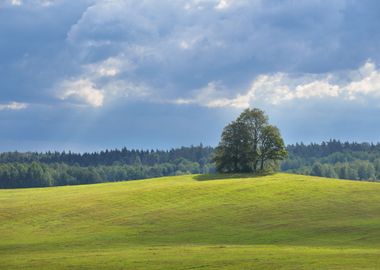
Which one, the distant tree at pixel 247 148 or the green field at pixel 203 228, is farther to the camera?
the distant tree at pixel 247 148

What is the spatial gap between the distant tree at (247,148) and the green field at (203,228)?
1178 inches

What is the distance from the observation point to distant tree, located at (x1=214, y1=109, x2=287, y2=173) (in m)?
119

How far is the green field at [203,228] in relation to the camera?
122 feet

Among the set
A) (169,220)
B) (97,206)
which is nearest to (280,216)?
(169,220)

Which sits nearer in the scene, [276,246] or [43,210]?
[276,246]

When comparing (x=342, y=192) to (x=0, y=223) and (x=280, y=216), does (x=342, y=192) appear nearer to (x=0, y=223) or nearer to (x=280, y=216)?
(x=280, y=216)

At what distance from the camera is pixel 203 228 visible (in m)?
56.2

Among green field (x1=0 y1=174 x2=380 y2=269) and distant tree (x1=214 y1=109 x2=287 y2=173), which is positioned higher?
distant tree (x1=214 y1=109 x2=287 y2=173)

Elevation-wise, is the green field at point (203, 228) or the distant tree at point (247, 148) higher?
the distant tree at point (247, 148)

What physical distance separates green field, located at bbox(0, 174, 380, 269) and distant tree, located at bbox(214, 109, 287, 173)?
29.9 metres

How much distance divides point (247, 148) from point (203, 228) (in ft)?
208

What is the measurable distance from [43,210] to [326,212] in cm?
3387

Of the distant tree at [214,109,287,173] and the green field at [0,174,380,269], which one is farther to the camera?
the distant tree at [214,109,287,173]

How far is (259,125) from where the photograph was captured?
122 meters
